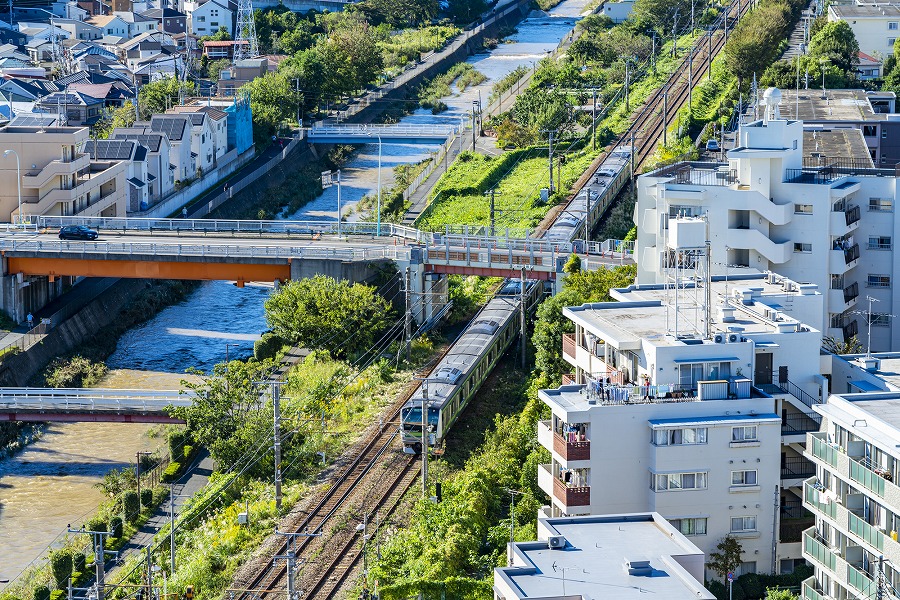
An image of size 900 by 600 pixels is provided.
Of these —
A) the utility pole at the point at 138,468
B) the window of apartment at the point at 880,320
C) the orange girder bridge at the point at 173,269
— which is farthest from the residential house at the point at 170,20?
the window of apartment at the point at 880,320

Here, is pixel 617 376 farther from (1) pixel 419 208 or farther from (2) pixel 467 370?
(1) pixel 419 208

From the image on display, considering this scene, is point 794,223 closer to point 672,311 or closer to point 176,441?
point 672,311

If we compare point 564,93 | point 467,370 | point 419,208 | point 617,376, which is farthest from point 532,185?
point 617,376

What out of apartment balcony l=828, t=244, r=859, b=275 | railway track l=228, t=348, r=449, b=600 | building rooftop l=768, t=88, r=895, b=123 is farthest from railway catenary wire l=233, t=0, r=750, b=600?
building rooftop l=768, t=88, r=895, b=123

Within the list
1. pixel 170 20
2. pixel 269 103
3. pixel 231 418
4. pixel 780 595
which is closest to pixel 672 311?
pixel 780 595

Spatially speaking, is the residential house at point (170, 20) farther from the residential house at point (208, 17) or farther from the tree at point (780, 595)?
the tree at point (780, 595)

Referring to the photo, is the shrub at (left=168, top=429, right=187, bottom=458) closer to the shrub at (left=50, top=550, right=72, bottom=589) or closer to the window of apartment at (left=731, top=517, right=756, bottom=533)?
the shrub at (left=50, top=550, right=72, bottom=589)

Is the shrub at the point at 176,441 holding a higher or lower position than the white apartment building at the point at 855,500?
lower
